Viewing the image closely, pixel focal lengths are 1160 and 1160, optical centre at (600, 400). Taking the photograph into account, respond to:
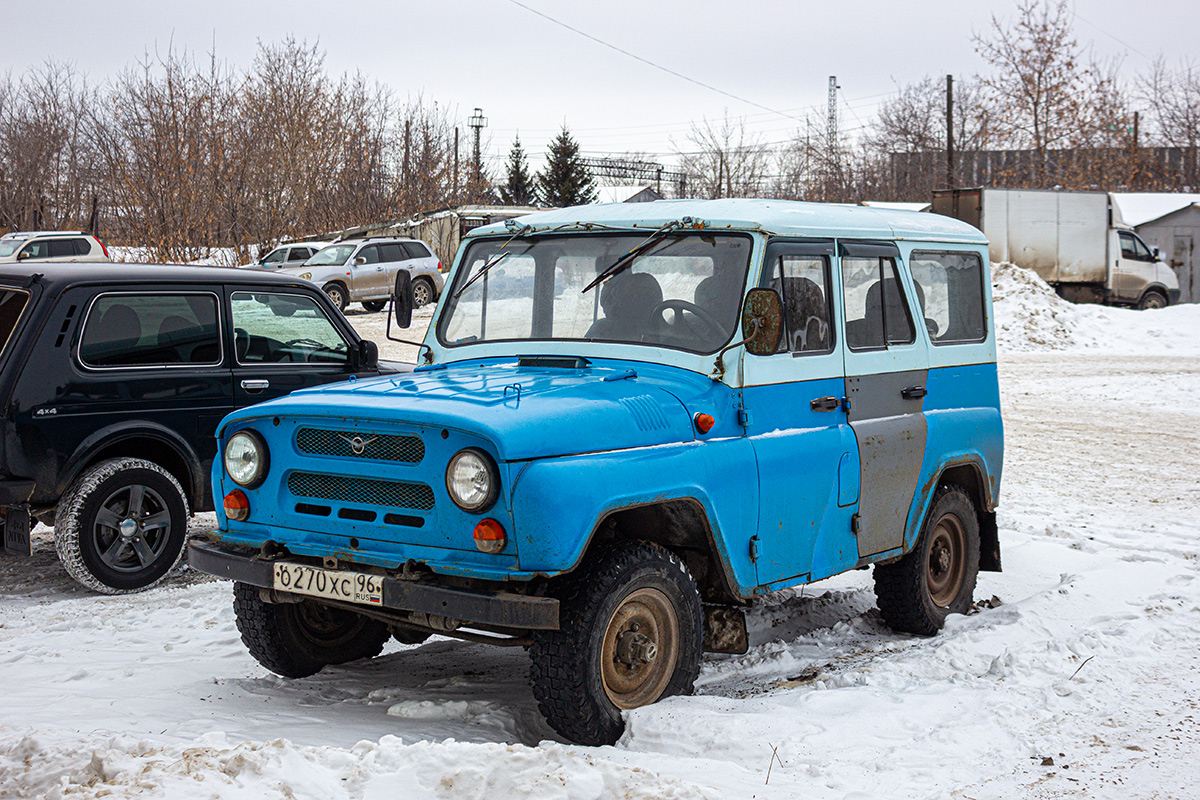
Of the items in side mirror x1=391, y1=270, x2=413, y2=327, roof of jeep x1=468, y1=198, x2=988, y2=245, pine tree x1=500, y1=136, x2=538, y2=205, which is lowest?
side mirror x1=391, y1=270, x2=413, y2=327

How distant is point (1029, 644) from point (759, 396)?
2.04 meters

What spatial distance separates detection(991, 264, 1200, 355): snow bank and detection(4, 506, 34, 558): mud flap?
19.9 meters

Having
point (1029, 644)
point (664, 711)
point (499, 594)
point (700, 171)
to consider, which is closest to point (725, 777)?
point (664, 711)

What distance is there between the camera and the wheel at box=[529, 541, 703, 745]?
4.27 meters

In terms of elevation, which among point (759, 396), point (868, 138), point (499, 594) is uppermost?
point (868, 138)

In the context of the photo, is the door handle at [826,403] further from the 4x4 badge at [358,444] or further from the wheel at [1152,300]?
the wheel at [1152,300]

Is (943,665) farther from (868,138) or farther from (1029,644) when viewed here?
(868,138)

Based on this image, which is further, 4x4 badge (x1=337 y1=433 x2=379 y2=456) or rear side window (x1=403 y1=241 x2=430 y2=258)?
rear side window (x1=403 y1=241 x2=430 y2=258)

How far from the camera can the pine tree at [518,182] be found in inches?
2211

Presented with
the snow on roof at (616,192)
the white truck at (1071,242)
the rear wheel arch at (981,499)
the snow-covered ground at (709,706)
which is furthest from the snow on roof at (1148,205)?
the rear wheel arch at (981,499)

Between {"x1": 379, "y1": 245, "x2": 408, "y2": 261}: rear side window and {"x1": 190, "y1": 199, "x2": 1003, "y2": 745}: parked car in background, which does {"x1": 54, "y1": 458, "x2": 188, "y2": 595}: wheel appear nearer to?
{"x1": 190, "y1": 199, "x2": 1003, "y2": 745}: parked car in background

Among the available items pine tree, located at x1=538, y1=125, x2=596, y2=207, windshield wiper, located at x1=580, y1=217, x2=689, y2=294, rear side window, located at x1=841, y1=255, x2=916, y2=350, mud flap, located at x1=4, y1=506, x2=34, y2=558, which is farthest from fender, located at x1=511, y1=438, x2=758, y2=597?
pine tree, located at x1=538, y1=125, x2=596, y2=207

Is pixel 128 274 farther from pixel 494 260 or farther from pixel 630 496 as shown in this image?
pixel 630 496

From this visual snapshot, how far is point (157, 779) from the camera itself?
346cm
